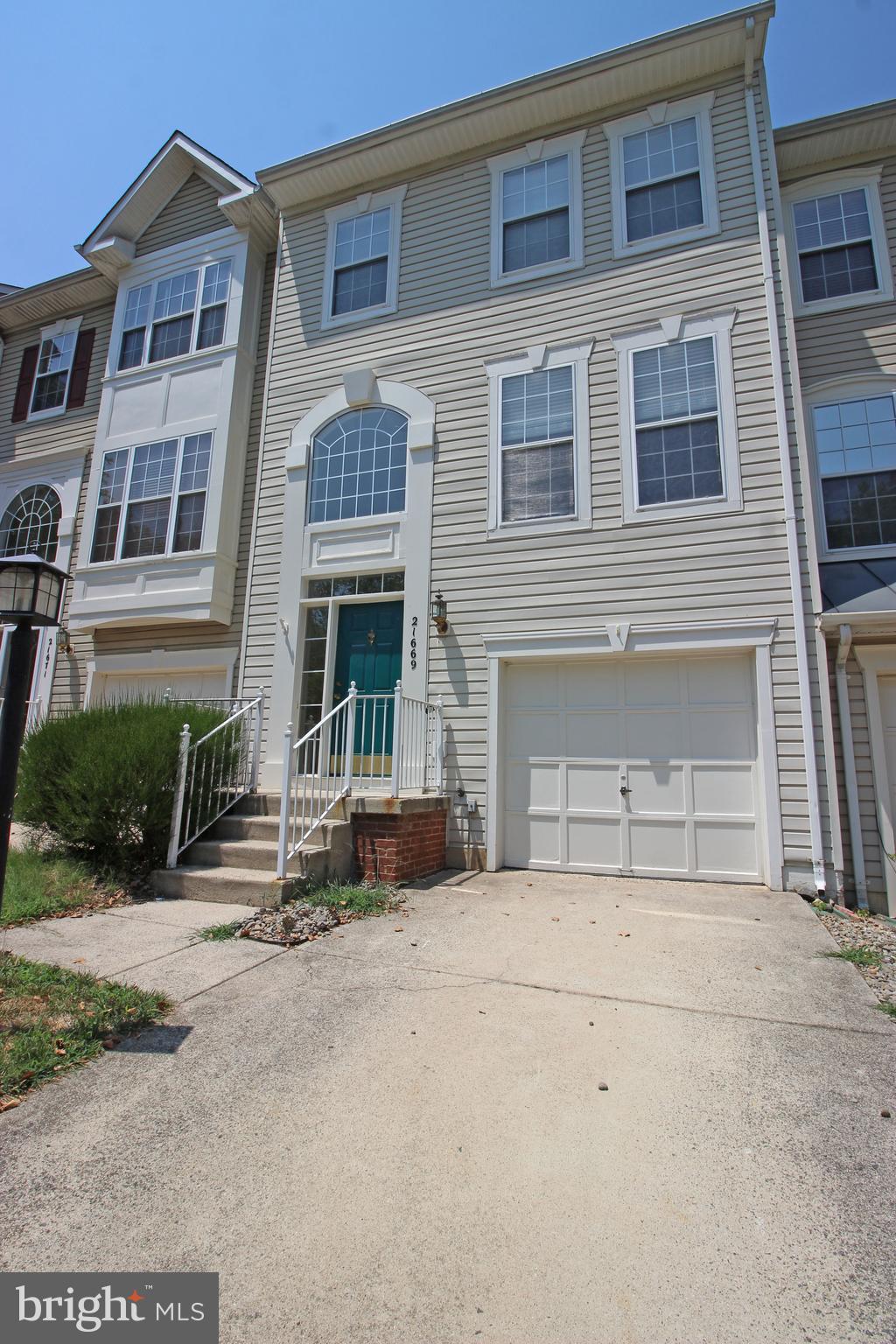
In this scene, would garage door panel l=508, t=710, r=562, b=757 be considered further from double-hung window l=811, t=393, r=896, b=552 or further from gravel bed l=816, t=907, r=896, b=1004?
double-hung window l=811, t=393, r=896, b=552

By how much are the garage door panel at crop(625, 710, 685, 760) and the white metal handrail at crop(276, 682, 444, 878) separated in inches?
80.6

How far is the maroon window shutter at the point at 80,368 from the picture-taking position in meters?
12.0

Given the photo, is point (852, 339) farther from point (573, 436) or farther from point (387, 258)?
point (387, 258)

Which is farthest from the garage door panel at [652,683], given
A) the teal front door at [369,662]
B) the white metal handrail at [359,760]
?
the teal front door at [369,662]

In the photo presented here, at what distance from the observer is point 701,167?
25.8 feet

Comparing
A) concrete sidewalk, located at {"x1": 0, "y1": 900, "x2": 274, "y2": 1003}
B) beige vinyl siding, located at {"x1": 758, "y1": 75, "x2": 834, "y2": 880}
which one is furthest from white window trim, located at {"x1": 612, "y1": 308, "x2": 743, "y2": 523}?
concrete sidewalk, located at {"x1": 0, "y1": 900, "x2": 274, "y2": 1003}

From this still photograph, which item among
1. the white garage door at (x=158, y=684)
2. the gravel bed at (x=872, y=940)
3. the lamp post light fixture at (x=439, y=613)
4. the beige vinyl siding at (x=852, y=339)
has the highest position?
the beige vinyl siding at (x=852, y=339)

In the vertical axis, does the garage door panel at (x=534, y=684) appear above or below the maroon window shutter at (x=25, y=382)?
below

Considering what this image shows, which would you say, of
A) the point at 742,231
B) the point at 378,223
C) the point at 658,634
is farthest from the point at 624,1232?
the point at 378,223

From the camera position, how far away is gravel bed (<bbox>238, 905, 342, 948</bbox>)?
15.1 feet

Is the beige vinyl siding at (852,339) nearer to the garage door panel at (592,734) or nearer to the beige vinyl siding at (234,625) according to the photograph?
the garage door panel at (592,734)

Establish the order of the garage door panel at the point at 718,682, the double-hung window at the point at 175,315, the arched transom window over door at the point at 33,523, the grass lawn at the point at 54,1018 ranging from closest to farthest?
1. the grass lawn at the point at 54,1018
2. the garage door panel at the point at 718,682
3. the double-hung window at the point at 175,315
4. the arched transom window over door at the point at 33,523

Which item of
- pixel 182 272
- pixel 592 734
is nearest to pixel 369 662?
pixel 592 734

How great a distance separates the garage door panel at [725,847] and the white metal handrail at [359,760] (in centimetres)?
275
